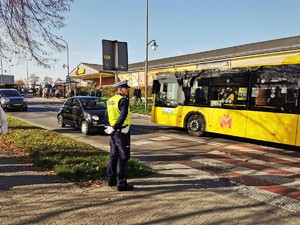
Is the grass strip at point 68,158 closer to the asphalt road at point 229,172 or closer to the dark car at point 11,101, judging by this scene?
the asphalt road at point 229,172

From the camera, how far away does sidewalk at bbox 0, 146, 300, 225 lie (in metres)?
3.85

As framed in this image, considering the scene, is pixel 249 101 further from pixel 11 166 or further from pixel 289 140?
pixel 11 166

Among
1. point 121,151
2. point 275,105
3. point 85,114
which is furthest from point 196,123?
point 121,151

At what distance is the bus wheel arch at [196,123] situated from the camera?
439 inches

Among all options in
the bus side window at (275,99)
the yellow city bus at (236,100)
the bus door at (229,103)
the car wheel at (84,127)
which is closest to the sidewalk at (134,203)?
the yellow city bus at (236,100)

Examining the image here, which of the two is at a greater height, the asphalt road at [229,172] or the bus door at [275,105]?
the bus door at [275,105]

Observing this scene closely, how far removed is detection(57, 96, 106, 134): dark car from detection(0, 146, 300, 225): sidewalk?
5.78m

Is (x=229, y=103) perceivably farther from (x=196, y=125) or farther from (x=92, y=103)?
(x=92, y=103)

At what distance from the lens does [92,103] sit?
12.6m

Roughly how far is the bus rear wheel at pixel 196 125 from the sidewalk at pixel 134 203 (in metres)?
5.59

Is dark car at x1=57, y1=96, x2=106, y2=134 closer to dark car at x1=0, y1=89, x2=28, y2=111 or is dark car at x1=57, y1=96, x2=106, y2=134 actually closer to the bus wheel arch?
the bus wheel arch

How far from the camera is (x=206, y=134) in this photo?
1176cm

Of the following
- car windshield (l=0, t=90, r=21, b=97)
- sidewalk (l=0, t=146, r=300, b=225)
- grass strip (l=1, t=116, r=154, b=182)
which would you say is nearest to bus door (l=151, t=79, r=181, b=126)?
grass strip (l=1, t=116, r=154, b=182)

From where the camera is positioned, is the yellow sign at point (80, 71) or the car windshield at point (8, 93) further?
the yellow sign at point (80, 71)
